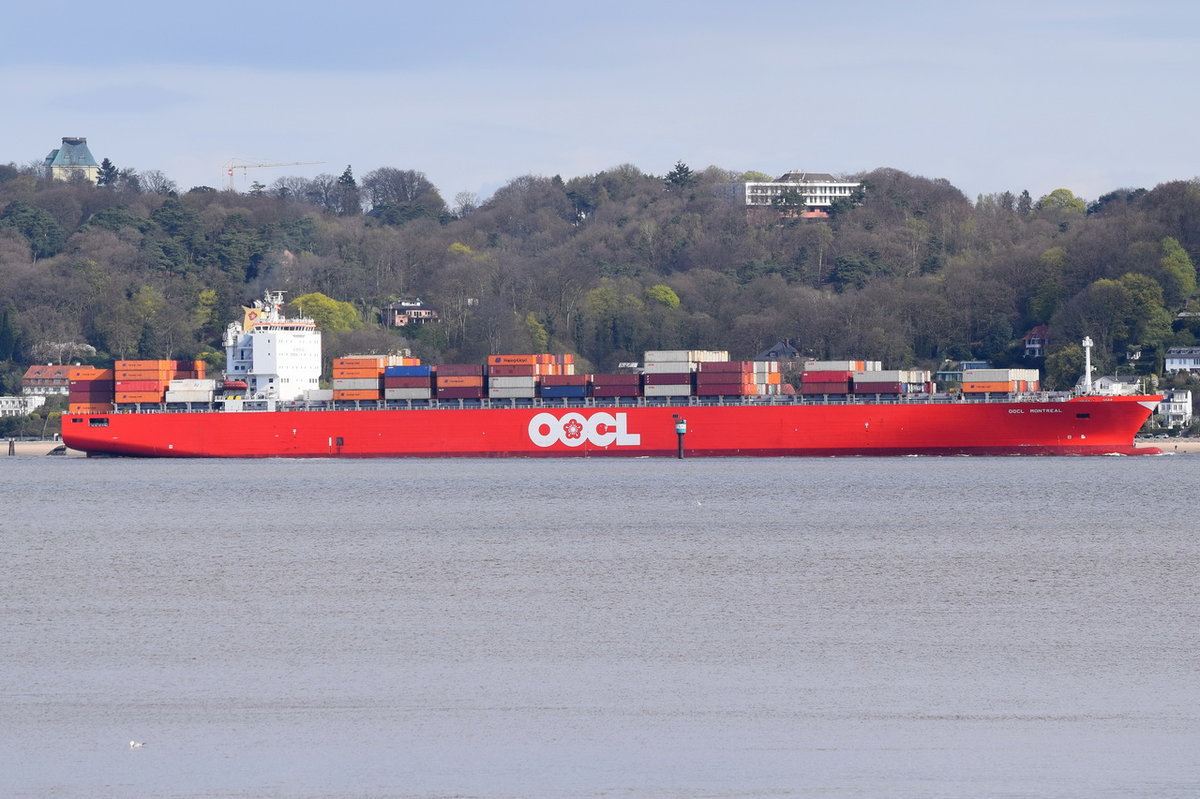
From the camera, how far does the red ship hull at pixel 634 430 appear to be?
50125 mm

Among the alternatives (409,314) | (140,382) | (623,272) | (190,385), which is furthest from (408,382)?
(623,272)

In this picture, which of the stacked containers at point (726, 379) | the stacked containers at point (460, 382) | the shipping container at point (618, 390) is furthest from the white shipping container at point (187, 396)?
the stacked containers at point (726, 379)

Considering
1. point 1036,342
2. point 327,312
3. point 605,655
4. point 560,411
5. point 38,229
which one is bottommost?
point 605,655

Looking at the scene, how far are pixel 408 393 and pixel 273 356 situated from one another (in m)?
7.31

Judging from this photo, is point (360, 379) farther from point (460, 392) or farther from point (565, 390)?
point (565, 390)

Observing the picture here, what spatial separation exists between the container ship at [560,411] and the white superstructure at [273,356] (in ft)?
0.25

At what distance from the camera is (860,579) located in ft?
74.8

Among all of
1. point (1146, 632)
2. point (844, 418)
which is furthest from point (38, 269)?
point (1146, 632)

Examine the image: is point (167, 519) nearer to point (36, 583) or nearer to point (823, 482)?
point (36, 583)

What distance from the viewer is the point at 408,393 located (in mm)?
54750

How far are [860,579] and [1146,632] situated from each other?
5675mm

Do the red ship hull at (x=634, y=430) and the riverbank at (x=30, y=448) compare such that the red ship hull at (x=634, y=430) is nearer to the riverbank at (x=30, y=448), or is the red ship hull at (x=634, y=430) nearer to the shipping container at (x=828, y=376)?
the shipping container at (x=828, y=376)

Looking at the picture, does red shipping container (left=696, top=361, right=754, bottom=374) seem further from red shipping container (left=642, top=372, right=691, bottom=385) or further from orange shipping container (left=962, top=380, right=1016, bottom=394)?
orange shipping container (left=962, top=380, right=1016, bottom=394)

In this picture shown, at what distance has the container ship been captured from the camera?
50.5 metres
